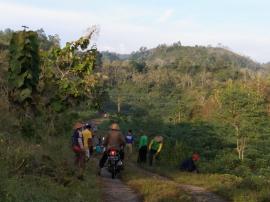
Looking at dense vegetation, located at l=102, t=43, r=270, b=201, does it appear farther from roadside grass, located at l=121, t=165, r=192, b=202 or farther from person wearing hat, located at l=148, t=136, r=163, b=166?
roadside grass, located at l=121, t=165, r=192, b=202

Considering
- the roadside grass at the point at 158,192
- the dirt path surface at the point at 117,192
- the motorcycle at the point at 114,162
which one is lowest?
the dirt path surface at the point at 117,192

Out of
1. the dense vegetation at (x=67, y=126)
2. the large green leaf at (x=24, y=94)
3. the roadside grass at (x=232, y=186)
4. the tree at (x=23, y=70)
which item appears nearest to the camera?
the dense vegetation at (x=67, y=126)

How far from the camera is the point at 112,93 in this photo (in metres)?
85.1

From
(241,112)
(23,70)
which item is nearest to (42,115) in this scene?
(23,70)

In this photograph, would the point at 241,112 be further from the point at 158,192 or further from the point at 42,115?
the point at 158,192

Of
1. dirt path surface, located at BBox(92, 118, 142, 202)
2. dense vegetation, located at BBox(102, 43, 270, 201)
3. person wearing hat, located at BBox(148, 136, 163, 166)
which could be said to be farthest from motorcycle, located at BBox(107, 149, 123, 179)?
person wearing hat, located at BBox(148, 136, 163, 166)

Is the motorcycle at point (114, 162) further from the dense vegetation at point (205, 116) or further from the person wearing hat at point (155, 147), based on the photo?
the person wearing hat at point (155, 147)

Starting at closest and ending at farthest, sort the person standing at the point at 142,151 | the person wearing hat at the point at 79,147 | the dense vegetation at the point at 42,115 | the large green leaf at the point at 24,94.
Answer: the dense vegetation at the point at 42,115 < the person wearing hat at the point at 79,147 < the large green leaf at the point at 24,94 < the person standing at the point at 142,151

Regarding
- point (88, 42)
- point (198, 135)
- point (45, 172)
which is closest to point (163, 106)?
point (198, 135)

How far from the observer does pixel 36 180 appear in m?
8.92

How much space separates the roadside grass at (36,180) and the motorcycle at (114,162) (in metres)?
2.07

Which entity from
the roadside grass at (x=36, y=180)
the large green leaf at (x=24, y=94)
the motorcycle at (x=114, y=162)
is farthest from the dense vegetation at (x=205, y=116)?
the large green leaf at (x=24, y=94)

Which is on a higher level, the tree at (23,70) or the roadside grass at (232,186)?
the tree at (23,70)

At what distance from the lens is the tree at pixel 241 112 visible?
43.6 meters
